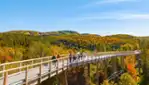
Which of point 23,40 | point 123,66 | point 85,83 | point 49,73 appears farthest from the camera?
A: point 23,40

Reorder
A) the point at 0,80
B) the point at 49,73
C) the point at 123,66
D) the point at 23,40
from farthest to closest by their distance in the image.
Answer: the point at 23,40 < the point at 123,66 < the point at 49,73 < the point at 0,80

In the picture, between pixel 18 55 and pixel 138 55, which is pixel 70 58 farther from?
pixel 138 55

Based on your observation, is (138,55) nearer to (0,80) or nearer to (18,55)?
(18,55)

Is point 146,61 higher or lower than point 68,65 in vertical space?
lower

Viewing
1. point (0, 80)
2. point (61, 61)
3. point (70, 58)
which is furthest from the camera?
point (70, 58)

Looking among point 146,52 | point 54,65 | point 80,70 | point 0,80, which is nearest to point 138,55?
point 146,52

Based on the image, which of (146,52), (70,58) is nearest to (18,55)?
(70,58)

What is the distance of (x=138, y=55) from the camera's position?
13212 centimetres

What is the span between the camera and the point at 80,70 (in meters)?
59.8

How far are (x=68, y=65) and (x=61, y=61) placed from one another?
901 millimetres

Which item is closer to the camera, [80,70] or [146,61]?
[80,70]

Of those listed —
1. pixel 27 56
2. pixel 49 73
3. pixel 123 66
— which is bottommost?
pixel 123 66

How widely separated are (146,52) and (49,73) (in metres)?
91.9

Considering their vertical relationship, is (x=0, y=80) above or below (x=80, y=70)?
above
